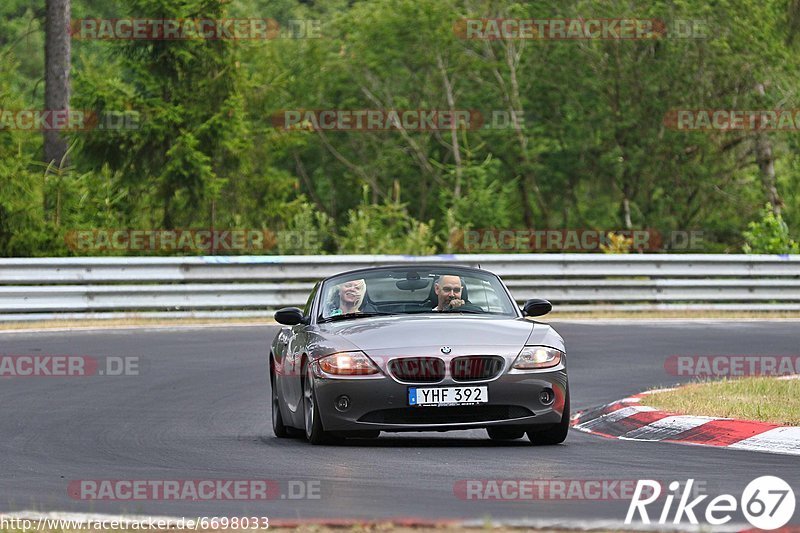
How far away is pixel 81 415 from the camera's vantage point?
519 inches

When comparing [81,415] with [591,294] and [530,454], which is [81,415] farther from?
[591,294]

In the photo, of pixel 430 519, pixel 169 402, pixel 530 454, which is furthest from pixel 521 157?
pixel 430 519

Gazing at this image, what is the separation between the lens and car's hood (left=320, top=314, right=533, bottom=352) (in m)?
10.6

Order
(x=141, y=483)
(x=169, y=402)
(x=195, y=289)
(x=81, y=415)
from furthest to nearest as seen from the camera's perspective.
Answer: (x=195, y=289) → (x=169, y=402) → (x=81, y=415) → (x=141, y=483)

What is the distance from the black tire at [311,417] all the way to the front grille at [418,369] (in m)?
0.63

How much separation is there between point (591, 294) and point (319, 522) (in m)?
18.1

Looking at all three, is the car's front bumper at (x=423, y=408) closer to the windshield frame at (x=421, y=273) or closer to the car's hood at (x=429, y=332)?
the car's hood at (x=429, y=332)

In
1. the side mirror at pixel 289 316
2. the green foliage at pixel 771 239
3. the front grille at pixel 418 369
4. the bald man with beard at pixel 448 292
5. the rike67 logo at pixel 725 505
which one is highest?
the bald man with beard at pixel 448 292

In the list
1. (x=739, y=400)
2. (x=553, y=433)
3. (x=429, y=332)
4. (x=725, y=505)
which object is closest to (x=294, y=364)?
(x=429, y=332)

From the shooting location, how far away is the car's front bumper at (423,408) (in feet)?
34.4

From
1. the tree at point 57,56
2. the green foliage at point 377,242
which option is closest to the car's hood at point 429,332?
the green foliage at point 377,242

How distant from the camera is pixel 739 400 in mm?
12695

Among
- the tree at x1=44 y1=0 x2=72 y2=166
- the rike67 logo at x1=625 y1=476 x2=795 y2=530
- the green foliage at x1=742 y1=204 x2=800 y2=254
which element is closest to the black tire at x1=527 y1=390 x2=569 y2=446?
the rike67 logo at x1=625 y1=476 x2=795 y2=530

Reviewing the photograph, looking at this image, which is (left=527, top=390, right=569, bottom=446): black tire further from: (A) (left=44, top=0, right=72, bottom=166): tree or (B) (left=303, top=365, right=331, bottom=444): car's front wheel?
(A) (left=44, top=0, right=72, bottom=166): tree
